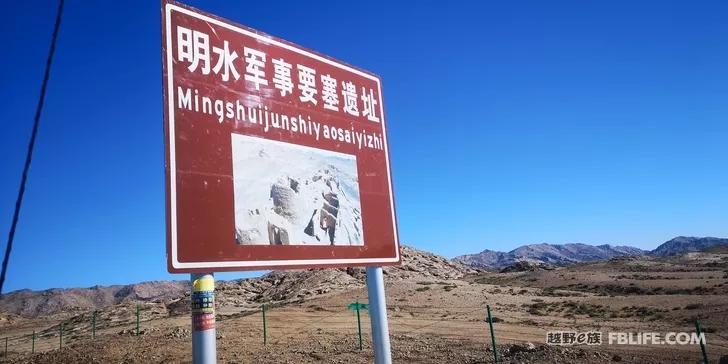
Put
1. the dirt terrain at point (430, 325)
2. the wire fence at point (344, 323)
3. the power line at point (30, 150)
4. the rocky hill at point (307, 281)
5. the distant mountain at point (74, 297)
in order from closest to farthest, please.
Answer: the power line at point (30, 150) → the dirt terrain at point (430, 325) → the wire fence at point (344, 323) → the rocky hill at point (307, 281) → the distant mountain at point (74, 297)

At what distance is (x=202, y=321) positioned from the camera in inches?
142

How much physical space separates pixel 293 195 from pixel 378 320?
1694mm

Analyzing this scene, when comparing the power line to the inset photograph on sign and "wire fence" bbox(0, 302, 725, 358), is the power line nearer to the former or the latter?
the inset photograph on sign

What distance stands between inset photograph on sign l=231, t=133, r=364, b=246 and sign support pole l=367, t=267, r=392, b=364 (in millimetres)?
457

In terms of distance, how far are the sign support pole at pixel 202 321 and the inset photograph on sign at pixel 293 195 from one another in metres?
0.50

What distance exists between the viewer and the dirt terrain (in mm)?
14172

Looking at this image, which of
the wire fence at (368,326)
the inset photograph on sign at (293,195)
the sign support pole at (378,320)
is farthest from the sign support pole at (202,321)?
the wire fence at (368,326)

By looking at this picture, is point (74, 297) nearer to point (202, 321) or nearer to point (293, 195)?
point (293, 195)

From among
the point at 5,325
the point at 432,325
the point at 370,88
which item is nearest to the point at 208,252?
the point at 370,88

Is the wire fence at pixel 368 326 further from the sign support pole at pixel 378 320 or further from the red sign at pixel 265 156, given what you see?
the red sign at pixel 265 156

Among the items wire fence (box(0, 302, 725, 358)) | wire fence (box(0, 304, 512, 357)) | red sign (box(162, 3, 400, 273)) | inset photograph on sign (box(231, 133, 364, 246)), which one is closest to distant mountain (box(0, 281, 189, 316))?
wire fence (box(0, 304, 512, 357))

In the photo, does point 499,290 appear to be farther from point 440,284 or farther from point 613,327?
point 613,327

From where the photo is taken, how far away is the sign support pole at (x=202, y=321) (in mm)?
3574

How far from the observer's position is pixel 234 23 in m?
4.74
